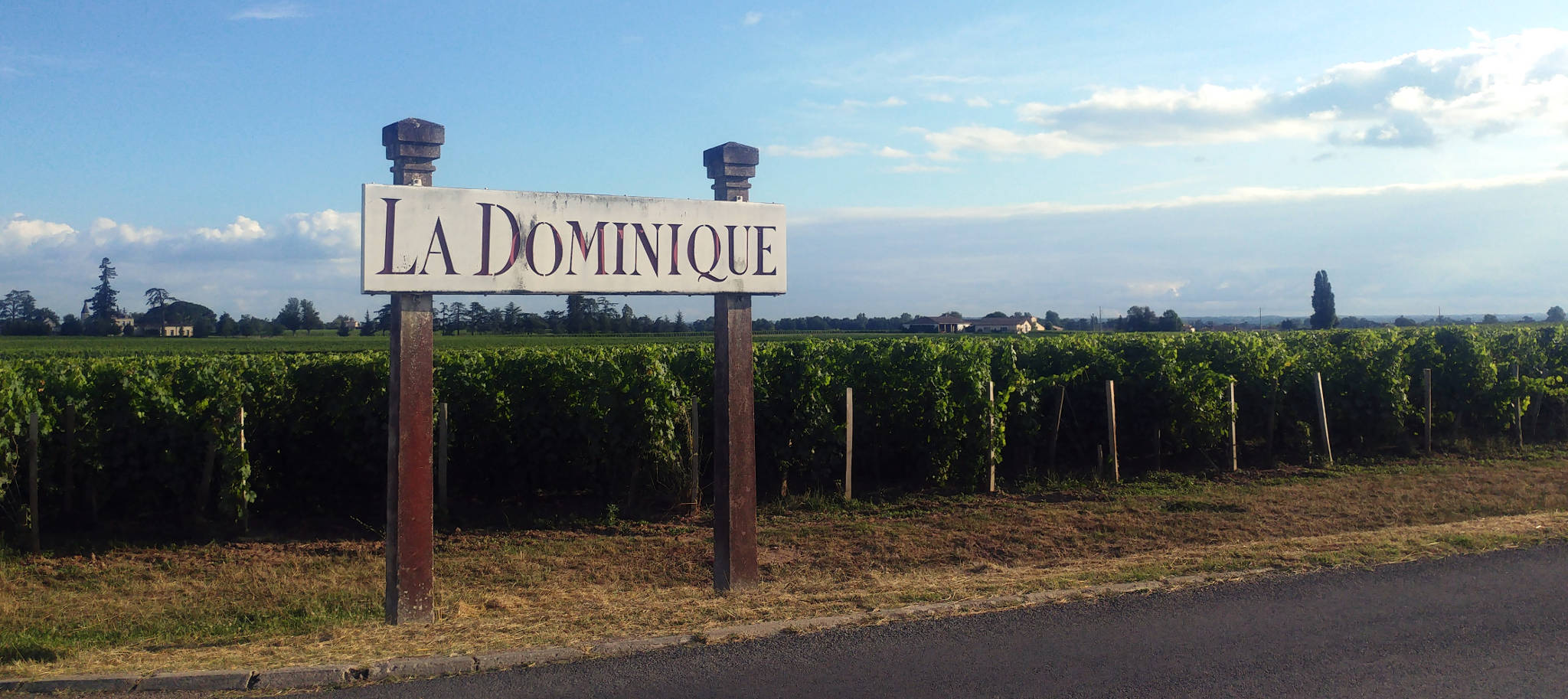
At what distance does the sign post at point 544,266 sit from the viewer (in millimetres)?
5762

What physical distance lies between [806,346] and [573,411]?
9.62 feet

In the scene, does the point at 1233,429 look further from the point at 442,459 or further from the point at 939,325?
the point at 939,325

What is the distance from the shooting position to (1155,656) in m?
4.91

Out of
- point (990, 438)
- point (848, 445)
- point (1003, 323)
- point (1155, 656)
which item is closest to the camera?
point (1155, 656)

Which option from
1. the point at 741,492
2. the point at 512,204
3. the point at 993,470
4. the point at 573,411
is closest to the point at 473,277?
the point at 512,204

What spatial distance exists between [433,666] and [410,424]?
62.4 inches

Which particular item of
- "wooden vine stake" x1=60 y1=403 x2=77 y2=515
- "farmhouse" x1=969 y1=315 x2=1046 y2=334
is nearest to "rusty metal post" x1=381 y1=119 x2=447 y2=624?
"wooden vine stake" x1=60 y1=403 x2=77 y2=515

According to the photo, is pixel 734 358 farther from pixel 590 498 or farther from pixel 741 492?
pixel 590 498

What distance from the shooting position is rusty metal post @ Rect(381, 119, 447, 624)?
18.9 ft

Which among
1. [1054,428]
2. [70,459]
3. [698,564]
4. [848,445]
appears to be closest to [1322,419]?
[1054,428]

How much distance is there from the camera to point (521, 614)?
6.05 m

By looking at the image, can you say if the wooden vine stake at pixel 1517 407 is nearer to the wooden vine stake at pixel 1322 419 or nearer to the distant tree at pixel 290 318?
the wooden vine stake at pixel 1322 419

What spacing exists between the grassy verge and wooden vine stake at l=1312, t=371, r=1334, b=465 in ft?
4.19

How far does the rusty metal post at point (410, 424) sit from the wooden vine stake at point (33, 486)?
17.7 ft
